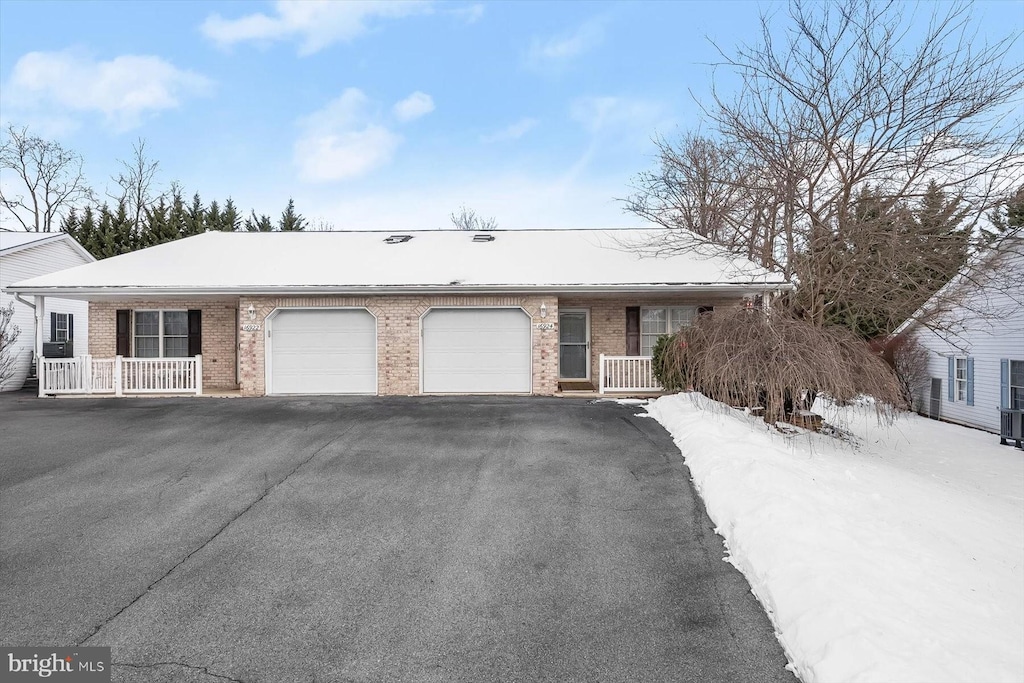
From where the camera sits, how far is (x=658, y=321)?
14648 millimetres

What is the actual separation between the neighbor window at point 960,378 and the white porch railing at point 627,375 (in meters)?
13.1

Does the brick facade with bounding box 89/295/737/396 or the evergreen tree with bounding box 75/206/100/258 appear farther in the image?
the evergreen tree with bounding box 75/206/100/258

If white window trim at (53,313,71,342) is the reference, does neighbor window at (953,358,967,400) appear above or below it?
below

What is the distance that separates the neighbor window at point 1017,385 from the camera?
50.0ft

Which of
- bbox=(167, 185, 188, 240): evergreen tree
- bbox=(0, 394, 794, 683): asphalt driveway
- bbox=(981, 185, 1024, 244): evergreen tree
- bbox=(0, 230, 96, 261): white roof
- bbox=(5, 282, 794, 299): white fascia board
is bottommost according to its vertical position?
bbox=(0, 394, 794, 683): asphalt driveway

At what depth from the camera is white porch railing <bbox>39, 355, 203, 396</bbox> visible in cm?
1329

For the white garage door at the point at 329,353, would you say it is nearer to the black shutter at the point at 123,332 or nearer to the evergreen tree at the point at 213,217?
the black shutter at the point at 123,332

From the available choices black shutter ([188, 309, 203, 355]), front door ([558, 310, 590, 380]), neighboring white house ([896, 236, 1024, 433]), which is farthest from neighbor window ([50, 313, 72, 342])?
neighboring white house ([896, 236, 1024, 433])

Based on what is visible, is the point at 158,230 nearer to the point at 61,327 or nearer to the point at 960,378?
the point at 61,327

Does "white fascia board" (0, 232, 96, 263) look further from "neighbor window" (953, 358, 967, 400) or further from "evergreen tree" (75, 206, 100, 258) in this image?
"neighbor window" (953, 358, 967, 400)

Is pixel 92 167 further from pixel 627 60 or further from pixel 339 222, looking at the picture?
pixel 627 60

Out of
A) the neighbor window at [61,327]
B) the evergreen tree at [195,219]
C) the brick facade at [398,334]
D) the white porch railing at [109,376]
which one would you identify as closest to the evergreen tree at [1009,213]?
the brick facade at [398,334]

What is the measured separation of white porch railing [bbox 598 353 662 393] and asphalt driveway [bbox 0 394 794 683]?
4656 mm

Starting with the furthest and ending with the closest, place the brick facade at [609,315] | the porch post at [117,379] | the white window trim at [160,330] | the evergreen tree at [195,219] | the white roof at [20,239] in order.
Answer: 1. the evergreen tree at [195,219]
2. the white roof at [20,239]
3. the white window trim at [160,330]
4. the brick facade at [609,315]
5. the porch post at [117,379]
